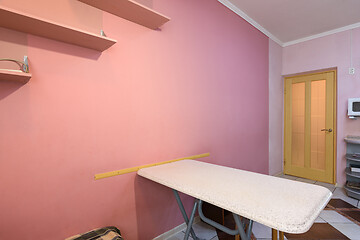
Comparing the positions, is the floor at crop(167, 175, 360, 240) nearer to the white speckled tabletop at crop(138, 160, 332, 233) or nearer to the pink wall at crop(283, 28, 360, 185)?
the white speckled tabletop at crop(138, 160, 332, 233)

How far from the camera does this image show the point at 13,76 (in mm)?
1094

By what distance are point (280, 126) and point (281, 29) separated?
1.87 m

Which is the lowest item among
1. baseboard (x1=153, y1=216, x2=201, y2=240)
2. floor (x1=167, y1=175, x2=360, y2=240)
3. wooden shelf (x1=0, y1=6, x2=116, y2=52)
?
floor (x1=167, y1=175, x2=360, y2=240)

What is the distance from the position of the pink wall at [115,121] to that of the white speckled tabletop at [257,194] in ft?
1.39

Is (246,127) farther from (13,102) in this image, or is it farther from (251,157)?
(13,102)

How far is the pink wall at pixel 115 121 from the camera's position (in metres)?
1.24

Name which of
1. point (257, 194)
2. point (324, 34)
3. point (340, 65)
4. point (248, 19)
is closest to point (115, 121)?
point (257, 194)

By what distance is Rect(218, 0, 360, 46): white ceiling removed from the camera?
266cm

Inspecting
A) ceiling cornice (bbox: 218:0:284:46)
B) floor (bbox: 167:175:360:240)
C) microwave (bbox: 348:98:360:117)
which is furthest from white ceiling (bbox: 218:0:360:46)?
floor (bbox: 167:175:360:240)

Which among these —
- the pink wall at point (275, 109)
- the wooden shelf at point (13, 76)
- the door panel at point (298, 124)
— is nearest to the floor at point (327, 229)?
the pink wall at point (275, 109)

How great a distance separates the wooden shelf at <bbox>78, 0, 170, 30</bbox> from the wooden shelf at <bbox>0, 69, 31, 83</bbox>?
710mm

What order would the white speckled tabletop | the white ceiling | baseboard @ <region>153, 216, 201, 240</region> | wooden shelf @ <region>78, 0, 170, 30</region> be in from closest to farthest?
the white speckled tabletop < wooden shelf @ <region>78, 0, 170, 30</region> < baseboard @ <region>153, 216, 201, 240</region> < the white ceiling

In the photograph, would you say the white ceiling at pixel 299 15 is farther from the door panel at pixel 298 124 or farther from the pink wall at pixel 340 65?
the door panel at pixel 298 124

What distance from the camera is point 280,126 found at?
4.04m
